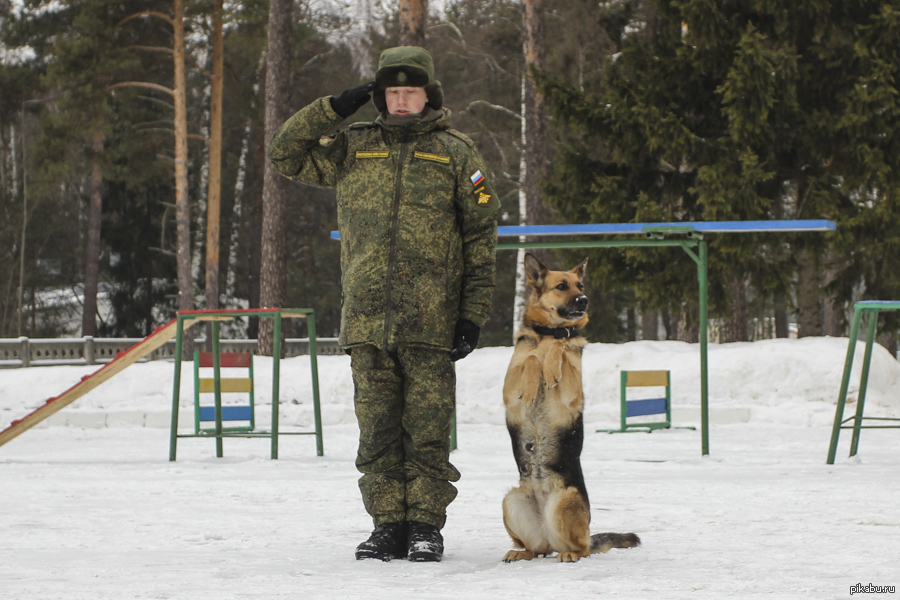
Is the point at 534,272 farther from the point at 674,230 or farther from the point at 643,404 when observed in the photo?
the point at 643,404

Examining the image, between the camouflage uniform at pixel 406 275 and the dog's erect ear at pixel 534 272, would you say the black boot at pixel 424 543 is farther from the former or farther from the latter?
the dog's erect ear at pixel 534 272

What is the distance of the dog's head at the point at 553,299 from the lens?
4266mm

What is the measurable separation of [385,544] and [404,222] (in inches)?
49.5

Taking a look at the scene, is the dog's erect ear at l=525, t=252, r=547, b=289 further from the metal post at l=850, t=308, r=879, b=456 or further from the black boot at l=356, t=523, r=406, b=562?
the metal post at l=850, t=308, r=879, b=456

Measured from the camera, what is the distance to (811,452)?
9.34 m

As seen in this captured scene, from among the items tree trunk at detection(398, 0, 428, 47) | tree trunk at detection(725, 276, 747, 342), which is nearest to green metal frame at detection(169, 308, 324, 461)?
tree trunk at detection(398, 0, 428, 47)

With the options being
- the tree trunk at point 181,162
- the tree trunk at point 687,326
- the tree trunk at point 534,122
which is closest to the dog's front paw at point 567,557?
the tree trunk at point 687,326

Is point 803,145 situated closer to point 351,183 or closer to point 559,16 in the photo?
point 559,16

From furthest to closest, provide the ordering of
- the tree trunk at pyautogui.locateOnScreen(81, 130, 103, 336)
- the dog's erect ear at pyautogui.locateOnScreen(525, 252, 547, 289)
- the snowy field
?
the tree trunk at pyautogui.locateOnScreen(81, 130, 103, 336)
the dog's erect ear at pyautogui.locateOnScreen(525, 252, 547, 289)
the snowy field

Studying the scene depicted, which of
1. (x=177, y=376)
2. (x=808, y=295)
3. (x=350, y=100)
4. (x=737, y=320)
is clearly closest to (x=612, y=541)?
(x=350, y=100)

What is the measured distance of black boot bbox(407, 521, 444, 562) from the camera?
12.8 feet

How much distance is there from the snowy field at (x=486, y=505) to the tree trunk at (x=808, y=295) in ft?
9.70

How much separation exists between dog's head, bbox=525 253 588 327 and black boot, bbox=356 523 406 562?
1002 millimetres

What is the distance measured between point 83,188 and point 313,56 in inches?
481
